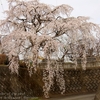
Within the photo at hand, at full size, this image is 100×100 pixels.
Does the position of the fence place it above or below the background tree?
below

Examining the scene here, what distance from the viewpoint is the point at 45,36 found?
11.5 meters

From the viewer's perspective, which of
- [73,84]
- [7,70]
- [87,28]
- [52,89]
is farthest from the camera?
[73,84]

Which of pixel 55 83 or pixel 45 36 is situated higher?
pixel 45 36

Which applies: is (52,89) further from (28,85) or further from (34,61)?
(34,61)

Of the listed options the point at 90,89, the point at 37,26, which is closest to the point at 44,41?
the point at 37,26

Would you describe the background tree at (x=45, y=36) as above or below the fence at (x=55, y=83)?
above

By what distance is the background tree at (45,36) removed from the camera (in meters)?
11.4

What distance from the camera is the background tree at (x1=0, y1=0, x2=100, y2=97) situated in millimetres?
11443

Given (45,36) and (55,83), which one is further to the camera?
(55,83)

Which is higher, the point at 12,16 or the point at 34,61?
the point at 12,16

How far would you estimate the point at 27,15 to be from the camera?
1343 centimetres

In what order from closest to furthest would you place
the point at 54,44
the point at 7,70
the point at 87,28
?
the point at 54,44, the point at 7,70, the point at 87,28

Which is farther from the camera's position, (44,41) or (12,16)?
(12,16)

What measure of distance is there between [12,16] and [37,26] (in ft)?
5.91
